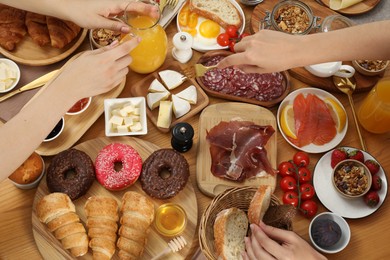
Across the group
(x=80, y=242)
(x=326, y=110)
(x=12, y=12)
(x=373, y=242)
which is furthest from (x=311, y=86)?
(x=12, y=12)

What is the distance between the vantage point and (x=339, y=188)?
69.6 inches

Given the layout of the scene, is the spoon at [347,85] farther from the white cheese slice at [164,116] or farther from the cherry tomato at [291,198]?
the white cheese slice at [164,116]

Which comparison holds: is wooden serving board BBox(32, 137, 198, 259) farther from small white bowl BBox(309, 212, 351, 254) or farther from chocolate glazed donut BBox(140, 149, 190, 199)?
small white bowl BBox(309, 212, 351, 254)

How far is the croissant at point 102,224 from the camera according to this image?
1586 millimetres

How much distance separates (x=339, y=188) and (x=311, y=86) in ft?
1.52

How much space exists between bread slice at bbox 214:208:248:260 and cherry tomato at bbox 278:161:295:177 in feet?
0.98

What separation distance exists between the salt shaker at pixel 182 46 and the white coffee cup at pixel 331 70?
0.48m

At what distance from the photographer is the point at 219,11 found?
81.4 inches

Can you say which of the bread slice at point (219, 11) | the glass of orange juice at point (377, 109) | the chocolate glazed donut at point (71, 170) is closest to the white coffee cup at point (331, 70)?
the glass of orange juice at point (377, 109)

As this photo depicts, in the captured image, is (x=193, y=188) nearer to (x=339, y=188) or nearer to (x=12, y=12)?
(x=339, y=188)

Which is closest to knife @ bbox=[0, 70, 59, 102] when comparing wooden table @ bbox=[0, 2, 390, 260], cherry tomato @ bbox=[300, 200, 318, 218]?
wooden table @ bbox=[0, 2, 390, 260]

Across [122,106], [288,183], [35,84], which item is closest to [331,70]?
[288,183]

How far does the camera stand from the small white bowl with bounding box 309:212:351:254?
1.67 m

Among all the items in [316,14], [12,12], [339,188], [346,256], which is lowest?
[346,256]
